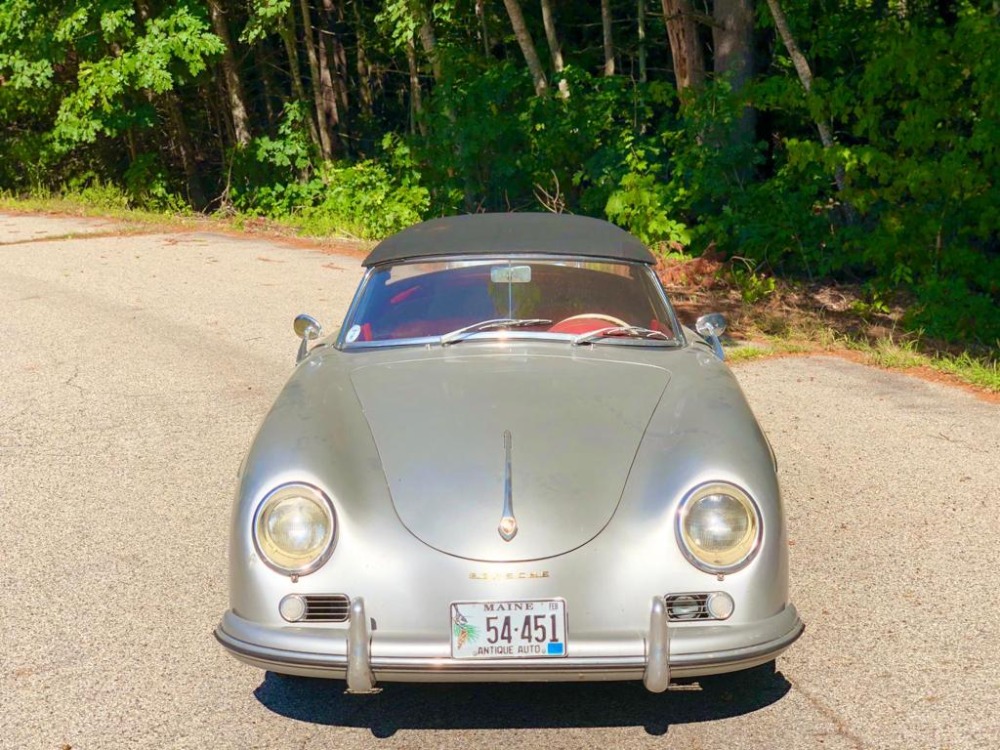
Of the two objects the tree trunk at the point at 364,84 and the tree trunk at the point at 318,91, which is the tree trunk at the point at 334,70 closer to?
the tree trunk at the point at 318,91

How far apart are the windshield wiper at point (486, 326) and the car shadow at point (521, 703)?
1.36 m

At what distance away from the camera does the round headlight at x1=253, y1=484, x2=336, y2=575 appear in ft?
11.8

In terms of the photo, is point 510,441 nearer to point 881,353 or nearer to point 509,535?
point 509,535

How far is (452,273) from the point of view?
515 centimetres

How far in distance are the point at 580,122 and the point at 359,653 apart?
13.6 m

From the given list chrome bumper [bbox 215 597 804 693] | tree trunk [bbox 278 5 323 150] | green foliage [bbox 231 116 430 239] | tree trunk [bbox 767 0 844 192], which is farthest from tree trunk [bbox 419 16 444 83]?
chrome bumper [bbox 215 597 804 693]

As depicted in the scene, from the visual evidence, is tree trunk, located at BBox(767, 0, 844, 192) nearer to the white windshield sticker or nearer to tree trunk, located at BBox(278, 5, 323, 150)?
the white windshield sticker

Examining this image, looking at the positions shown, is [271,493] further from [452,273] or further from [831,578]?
[831,578]

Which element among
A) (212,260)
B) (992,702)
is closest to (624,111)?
(212,260)

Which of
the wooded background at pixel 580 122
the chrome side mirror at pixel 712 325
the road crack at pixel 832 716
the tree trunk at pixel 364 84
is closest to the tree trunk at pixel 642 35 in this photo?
the wooded background at pixel 580 122

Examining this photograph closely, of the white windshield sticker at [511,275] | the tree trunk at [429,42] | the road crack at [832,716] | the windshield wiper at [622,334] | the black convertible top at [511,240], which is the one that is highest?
the tree trunk at [429,42]

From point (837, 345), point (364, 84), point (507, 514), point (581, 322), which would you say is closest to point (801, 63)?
point (837, 345)

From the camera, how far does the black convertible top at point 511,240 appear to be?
5.20 metres

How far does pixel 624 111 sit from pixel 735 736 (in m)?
13.6
